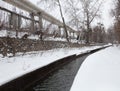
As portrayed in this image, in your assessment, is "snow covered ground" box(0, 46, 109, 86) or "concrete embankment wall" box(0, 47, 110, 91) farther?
"snow covered ground" box(0, 46, 109, 86)

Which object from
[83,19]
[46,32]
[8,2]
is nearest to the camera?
[8,2]

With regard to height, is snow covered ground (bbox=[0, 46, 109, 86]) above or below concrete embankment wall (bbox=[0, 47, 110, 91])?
above

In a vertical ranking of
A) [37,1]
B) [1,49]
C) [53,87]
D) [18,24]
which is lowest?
[53,87]

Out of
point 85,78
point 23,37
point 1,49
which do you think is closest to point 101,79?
point 85,78

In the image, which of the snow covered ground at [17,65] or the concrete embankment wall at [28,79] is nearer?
the concrete embankment wall at [28,79]

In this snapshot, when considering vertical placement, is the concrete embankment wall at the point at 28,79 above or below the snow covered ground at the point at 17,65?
below

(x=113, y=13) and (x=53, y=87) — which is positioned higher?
(x=113, y=13)

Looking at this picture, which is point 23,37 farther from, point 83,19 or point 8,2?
point 83,19

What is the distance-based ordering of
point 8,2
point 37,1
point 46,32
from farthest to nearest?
point 37,1 < point 46,32 < point 8,2

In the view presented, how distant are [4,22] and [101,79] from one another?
19.3 feet

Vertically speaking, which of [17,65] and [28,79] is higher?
[17,65]

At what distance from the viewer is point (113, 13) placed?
33938 millimetres

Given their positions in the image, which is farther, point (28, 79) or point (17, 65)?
point (17, 65)

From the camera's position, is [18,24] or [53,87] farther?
[18,24]
